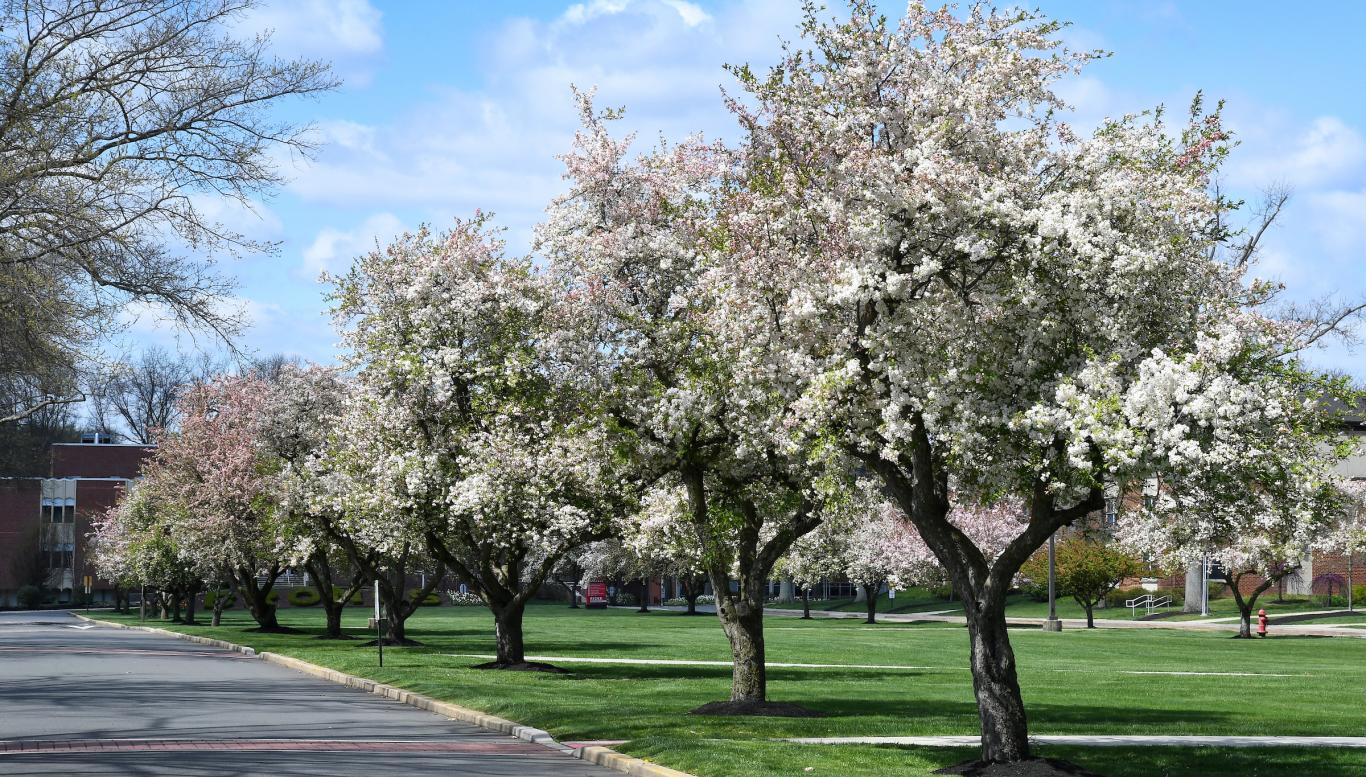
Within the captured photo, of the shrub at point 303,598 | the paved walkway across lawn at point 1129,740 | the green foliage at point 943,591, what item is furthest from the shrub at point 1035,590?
the paved walkway across lawn at point 1129,740

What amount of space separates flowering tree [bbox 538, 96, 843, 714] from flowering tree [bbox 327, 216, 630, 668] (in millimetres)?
2187

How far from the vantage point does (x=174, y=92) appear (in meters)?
21.5

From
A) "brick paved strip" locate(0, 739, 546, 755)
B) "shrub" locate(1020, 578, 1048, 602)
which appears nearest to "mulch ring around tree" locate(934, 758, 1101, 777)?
"brick paved strip" locate(0, 739, 546, 755)

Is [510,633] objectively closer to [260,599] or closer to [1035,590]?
[260,599]

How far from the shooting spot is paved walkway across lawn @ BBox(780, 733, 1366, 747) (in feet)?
54.4

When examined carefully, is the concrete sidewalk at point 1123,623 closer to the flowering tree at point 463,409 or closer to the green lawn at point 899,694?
the green lawn at point 899,694

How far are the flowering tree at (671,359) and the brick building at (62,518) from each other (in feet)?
280

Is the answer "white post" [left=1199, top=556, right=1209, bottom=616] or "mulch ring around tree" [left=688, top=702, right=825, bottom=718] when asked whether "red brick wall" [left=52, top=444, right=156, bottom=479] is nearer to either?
"white post" [left=1199, top=556, right=1209, bottom=616]

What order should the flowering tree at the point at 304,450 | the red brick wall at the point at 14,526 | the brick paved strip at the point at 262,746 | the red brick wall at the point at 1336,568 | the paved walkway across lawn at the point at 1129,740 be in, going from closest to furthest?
the brick paved strip at the point at 262,746
the paved walkway across lawn at the point at 1129,740
the flowering tree at the point at 304,450
the red brick wall at the point at 1336,568
the red brick wall at the point at 14,526

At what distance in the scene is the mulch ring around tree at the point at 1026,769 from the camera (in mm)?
12922

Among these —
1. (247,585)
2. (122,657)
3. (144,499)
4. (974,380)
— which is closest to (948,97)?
(974,380)

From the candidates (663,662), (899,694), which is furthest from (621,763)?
(663,662)

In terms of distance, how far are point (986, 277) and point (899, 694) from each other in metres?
13.5

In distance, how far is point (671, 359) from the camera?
1966cm
